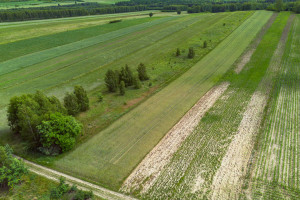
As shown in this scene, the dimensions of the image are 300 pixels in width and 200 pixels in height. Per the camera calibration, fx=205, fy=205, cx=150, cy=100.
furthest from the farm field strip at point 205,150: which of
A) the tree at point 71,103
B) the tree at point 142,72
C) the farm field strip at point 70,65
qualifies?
the farm field strip at point 70,65


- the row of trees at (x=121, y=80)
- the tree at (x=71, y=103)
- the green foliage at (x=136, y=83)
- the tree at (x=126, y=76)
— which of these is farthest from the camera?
the tree at (x=126, y=76)

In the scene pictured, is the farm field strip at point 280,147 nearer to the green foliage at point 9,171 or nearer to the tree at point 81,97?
the green foliage at point 9,171

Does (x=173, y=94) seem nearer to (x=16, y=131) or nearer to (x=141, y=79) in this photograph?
(x=141, y=79)

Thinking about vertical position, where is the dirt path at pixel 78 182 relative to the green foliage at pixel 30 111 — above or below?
below

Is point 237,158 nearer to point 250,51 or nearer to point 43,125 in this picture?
point 43,125

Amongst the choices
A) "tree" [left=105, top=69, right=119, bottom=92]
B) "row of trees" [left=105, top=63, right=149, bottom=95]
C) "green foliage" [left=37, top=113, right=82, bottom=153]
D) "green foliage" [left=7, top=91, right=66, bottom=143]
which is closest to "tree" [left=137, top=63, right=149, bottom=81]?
"row of trees" [left=105, top=63, right=149, bottom=95]

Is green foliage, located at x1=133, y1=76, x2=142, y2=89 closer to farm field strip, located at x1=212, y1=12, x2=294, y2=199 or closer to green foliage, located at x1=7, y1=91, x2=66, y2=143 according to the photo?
green foliage, located at x1=7, y1=91, x2=66, y2=143

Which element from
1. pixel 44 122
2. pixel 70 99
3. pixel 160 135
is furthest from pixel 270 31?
pixel 44 122

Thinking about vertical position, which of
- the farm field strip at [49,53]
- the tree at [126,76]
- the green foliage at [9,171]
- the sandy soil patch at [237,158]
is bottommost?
the sandy soil patch at [237,158]
